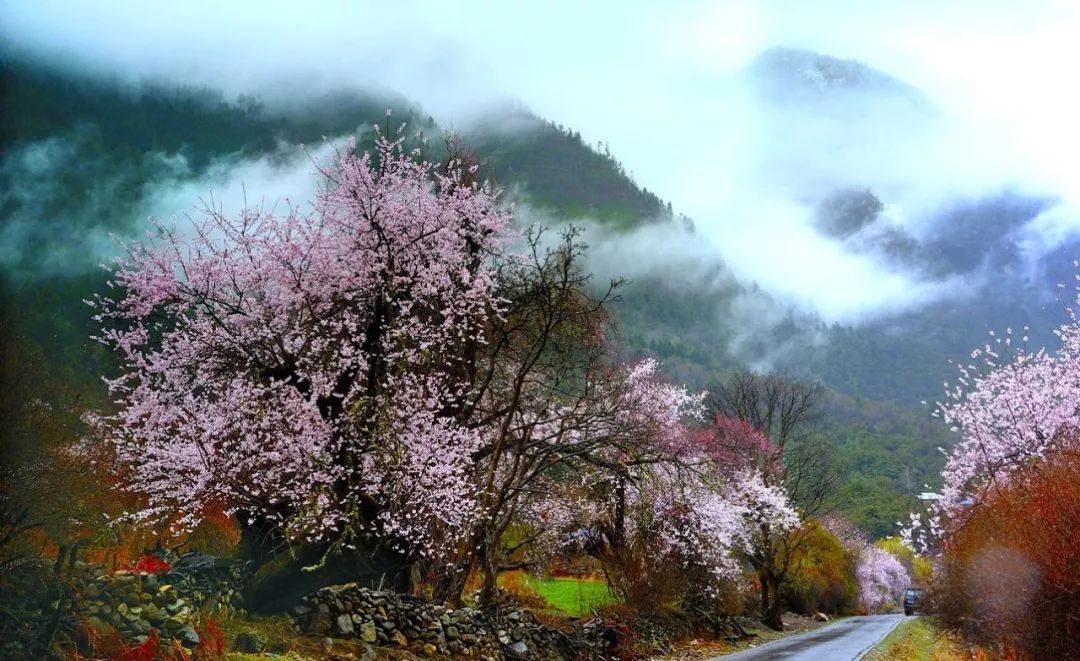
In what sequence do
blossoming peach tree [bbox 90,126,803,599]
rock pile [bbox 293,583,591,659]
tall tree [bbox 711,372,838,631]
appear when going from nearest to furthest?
rock pile [bbox 293,583,591,659], blossoming peach tree [bbox 90,126,803,599], tall tree [bbox 711,372,838,631]

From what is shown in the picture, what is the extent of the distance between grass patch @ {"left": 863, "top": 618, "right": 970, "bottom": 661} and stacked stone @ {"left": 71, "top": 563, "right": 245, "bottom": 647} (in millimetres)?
15511

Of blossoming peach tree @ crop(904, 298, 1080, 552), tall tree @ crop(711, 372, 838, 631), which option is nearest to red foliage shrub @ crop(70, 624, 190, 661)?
blossoming peach tree @ crop(904, 298, 1080, 552)

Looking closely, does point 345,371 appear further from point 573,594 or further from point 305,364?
point 573,594

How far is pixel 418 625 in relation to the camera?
12.1 metres

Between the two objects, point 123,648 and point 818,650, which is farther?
point 818,650

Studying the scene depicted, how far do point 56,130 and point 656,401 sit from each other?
20.5m

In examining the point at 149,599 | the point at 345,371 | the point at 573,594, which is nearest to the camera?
the point at 149,599

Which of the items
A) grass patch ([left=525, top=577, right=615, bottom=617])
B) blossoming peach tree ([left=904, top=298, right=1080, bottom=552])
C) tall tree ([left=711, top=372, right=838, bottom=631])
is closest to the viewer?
blossoming peach tree ([left=904, top=298, right=1080, bottom=552])

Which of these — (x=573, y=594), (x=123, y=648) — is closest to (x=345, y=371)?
(x=123, y=648)

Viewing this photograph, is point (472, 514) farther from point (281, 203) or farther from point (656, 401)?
point (656, 401)

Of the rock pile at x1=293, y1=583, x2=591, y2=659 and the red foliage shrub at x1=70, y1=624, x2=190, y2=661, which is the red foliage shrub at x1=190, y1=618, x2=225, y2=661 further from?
the rock pile at x1=293, y1=583, x2=591, y2=659

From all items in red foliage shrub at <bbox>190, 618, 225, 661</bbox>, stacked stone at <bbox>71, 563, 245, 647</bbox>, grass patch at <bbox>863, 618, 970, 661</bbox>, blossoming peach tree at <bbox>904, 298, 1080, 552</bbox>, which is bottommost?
grass patch at <bbox>863, 618, 970, 661</bbox>

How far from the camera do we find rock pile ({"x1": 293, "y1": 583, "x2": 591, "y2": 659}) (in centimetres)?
1098

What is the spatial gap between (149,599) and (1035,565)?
10.4 m
